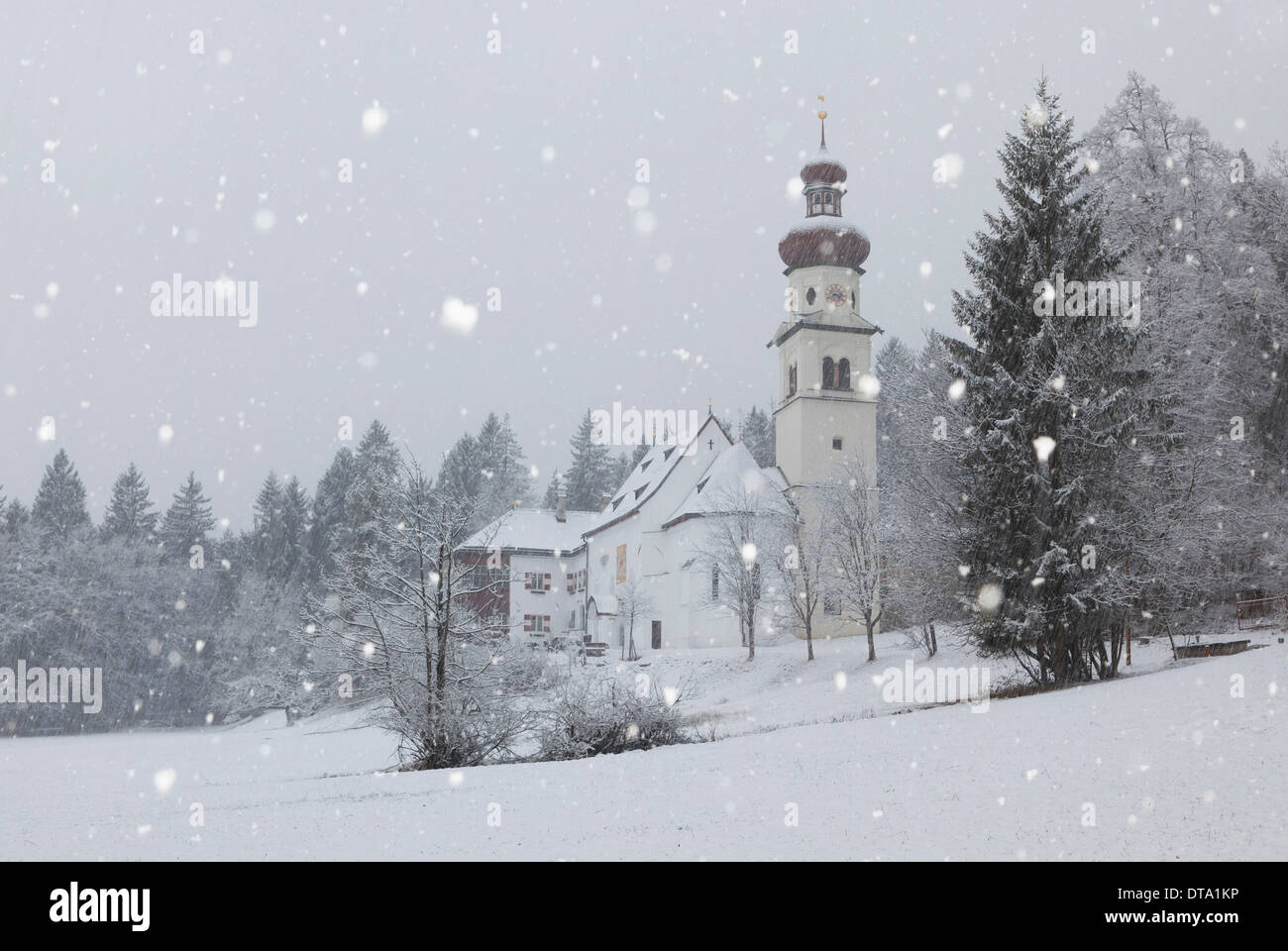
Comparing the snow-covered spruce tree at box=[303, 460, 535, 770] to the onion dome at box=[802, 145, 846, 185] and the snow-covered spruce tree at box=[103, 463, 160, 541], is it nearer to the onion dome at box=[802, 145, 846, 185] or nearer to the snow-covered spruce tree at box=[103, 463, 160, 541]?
the onion dome at box=[802, 145, 846, 185]

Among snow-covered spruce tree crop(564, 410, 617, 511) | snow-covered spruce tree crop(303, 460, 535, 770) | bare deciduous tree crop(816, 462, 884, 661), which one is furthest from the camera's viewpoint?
snow-covered spruce tree crop(564, 410, 617, 511)

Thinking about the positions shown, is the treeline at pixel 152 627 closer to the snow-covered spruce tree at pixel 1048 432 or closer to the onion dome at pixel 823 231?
the onion dome at pixel 823 231

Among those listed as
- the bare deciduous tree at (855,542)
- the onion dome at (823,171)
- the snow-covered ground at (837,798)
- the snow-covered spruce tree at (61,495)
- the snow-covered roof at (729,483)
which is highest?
the onion dome at (823,171)

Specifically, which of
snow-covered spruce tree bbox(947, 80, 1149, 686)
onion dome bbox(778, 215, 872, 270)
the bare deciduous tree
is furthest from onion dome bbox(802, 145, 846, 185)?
snow-covered spruce tree bbox(947, 80, 1149, 686)

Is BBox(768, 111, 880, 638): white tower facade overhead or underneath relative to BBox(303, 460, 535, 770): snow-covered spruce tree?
overhead

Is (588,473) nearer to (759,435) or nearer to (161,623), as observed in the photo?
(759,435)

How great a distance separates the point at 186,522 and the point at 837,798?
80.0 meters

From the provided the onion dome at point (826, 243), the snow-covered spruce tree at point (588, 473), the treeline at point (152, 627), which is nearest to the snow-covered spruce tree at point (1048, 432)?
the onion dome at point (826, 243)

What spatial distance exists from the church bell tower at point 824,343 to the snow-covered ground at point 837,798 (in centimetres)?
2569

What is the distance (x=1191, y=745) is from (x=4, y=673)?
2321 inches

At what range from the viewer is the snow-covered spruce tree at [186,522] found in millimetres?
77062

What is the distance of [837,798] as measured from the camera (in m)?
10.1

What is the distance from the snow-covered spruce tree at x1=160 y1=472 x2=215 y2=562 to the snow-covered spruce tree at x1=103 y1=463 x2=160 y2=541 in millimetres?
2621

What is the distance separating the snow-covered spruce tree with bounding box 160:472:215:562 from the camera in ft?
253
